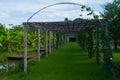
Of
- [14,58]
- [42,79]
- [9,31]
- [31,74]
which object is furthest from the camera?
[9,31]

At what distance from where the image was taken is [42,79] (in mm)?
12617

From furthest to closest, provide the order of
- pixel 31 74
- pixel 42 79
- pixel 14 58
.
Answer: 1. pixel 14 58
2. pixel 31 74
3. pixel 42 79

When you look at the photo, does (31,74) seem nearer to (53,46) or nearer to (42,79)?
(42,79)

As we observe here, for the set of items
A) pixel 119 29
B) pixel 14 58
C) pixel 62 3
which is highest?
pixel 62 3

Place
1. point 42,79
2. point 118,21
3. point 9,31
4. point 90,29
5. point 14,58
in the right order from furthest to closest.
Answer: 1. point 9,31
2. point 14,58
3. point 90,29
4. point 118,21
5. point 42,79

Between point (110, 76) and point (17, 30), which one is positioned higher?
point (17, 30)

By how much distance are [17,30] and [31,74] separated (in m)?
27.8

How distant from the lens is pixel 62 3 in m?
15.0

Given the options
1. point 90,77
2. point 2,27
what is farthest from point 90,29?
point 2,27

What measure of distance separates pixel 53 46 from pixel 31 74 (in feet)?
75.8

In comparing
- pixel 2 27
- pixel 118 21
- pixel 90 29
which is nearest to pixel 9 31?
pixel 2 27

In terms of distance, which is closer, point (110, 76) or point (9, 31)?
point (110, 76)

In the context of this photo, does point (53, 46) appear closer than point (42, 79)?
No

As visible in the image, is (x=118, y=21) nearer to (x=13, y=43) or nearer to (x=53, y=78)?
(x=53, y=78)
